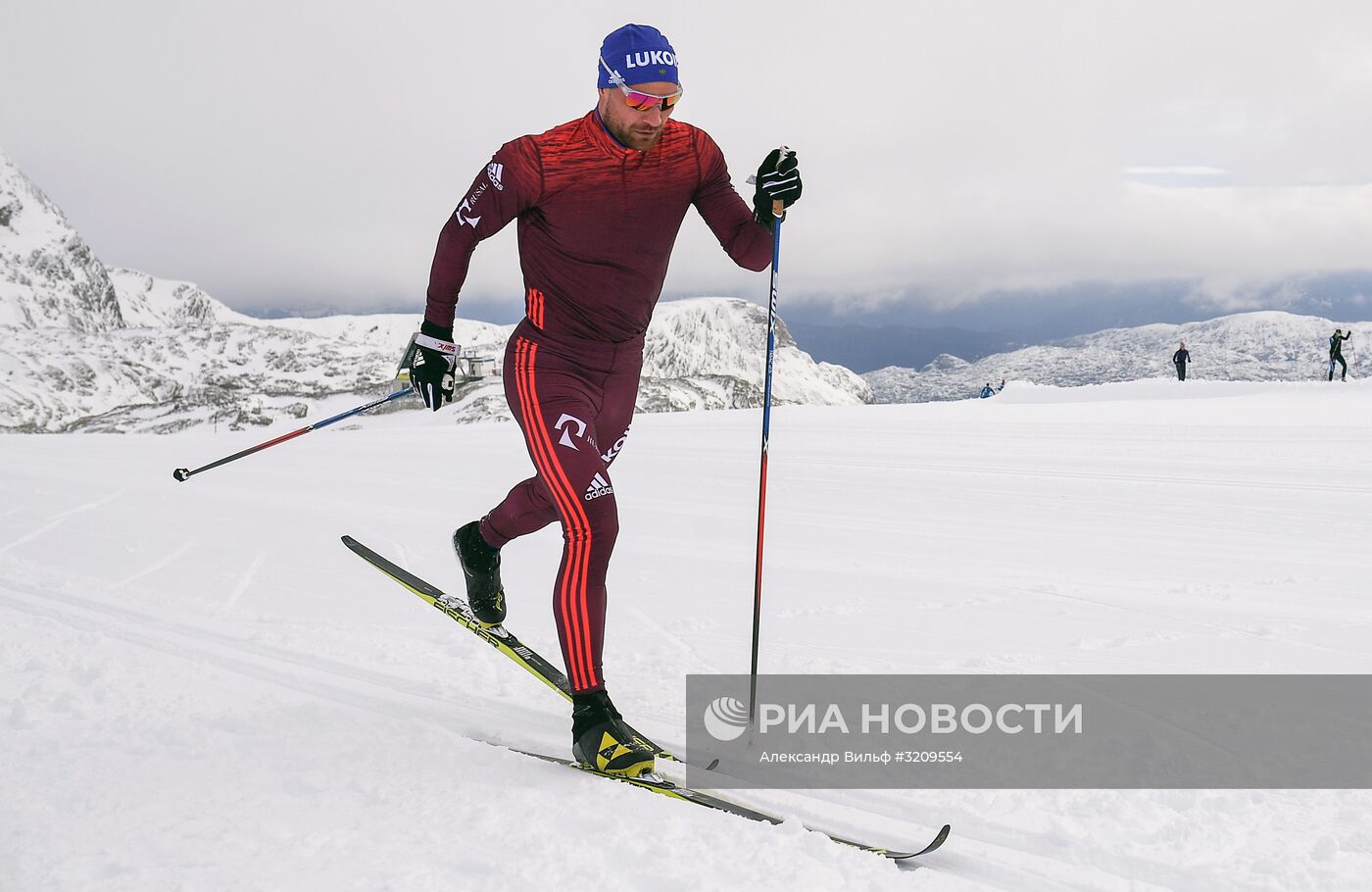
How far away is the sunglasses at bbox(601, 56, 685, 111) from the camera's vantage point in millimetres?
3168

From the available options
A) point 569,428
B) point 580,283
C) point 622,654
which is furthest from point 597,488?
point 622,654

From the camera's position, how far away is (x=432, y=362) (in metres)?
3.42

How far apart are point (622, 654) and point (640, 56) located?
273 centimetres

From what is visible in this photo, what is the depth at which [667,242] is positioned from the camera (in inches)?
139

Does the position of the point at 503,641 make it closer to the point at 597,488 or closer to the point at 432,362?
the point at 597,488

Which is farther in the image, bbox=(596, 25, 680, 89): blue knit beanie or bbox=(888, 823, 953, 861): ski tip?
bbox=(596, 25, 680, 89): blue knit beanie

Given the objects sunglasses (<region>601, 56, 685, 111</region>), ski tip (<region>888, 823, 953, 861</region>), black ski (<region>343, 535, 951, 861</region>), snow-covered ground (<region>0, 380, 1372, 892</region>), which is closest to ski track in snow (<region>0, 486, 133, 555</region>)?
snow-covered ground (<region>0, 380, 1372, 892</region>)

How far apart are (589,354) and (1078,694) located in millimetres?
2435

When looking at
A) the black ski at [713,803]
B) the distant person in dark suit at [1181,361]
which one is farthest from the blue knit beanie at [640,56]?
the distant person in dark suit at [1181,361]

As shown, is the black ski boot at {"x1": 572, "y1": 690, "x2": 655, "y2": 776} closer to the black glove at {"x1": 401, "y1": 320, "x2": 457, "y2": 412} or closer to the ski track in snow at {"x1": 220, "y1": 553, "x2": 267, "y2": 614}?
the black glove at {"x1": 401, "y1": 320, "x2": 457, "y2": 412}

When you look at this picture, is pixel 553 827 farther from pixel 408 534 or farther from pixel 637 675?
pixel 408 534

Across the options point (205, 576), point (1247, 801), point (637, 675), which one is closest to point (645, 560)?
point (637, 675)
